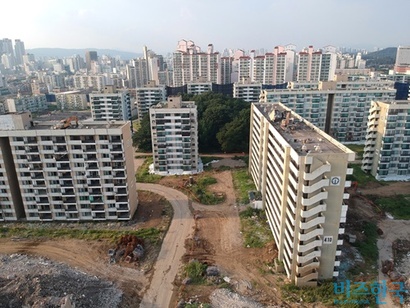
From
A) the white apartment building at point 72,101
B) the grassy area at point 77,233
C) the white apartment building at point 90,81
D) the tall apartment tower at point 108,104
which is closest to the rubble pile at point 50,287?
the grassy area at point 77,233

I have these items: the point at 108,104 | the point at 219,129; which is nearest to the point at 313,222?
the point at 219,129

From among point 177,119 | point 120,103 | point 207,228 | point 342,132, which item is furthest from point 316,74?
point 207,228

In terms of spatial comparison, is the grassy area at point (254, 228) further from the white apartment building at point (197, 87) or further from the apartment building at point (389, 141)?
the white apartment building at point (197, 87)

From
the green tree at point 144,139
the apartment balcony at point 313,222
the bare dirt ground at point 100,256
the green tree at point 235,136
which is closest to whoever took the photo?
the apartment balcony at point 313,222

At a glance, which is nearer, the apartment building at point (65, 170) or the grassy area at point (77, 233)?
the grassy area at point (77, 233)

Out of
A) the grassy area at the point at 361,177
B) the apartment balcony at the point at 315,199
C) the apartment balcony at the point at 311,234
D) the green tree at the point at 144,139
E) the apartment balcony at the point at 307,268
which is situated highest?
the apartment balcony at the point at 315,199

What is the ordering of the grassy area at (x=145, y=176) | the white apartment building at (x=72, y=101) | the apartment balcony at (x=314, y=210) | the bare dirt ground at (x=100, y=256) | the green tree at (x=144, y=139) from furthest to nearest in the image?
1. the white apartment building at (x=72, y=101)
2. the green tree at (x=144, y=139)
3. the grassy area at (x=145, y=176)
4. the bare dirt ground at (x=100, y=256)
5. the apartment balcony at (x=314, y=210)

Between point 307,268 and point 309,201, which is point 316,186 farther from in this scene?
point 307,268
